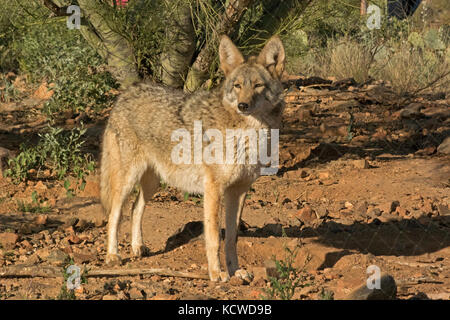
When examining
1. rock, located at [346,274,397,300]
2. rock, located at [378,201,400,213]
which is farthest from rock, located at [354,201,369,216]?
rock, located at [346,274,397,300]

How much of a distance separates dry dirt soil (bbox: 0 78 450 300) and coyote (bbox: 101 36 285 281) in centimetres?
41

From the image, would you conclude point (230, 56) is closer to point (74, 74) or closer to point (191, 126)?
point (191, 126)

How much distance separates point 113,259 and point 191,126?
4.87ft

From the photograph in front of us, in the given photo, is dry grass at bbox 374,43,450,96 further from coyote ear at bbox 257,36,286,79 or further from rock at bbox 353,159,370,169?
coyote ear at bbox 257,36,286,79

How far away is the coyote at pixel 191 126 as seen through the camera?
5.48 metres

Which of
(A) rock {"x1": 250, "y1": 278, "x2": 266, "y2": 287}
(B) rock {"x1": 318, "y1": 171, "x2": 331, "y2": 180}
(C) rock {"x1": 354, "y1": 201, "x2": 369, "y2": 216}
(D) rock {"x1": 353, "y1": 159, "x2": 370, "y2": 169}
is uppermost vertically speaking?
(D) rock {"x1": 353, "y1": 159, "x2": 370, "y2": 169}

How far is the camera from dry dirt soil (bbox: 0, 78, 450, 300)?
5305 mm

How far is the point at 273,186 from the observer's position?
8.64 meters

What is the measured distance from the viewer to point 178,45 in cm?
821

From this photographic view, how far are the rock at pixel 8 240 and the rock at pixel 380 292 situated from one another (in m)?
3.60

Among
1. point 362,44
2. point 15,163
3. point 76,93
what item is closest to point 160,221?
point 15,163

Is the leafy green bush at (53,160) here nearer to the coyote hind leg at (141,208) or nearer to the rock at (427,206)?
the coyote hind leg at (141,208)

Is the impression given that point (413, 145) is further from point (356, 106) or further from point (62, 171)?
point (62, 171)

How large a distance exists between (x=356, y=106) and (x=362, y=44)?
11.8 ft
